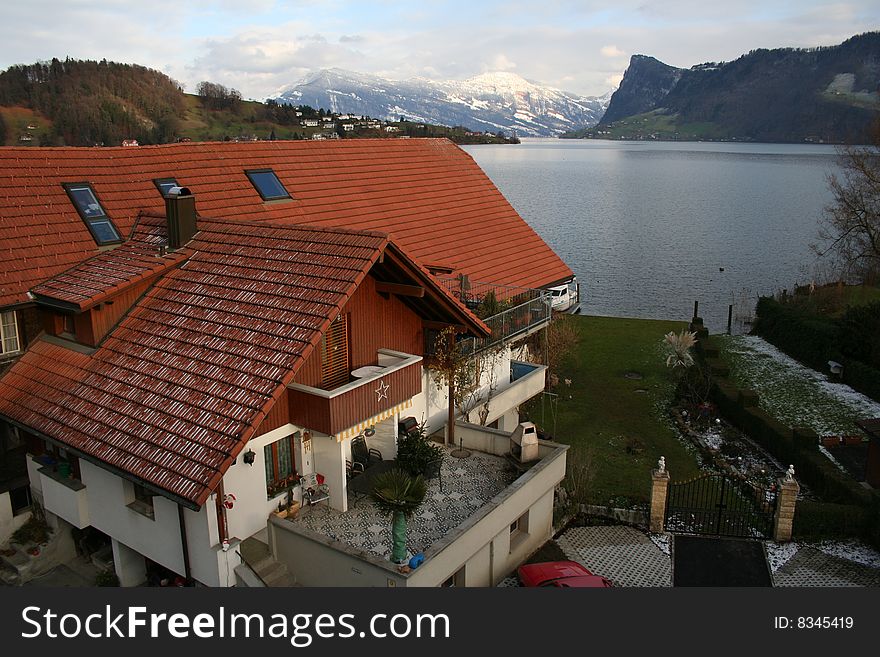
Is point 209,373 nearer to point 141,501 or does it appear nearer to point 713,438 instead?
point 141,501

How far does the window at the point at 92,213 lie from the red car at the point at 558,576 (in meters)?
13.5

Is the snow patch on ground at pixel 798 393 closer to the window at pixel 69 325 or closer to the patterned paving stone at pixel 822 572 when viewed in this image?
the patterned paving stone at pixel 822 572

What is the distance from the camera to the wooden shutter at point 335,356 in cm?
1543

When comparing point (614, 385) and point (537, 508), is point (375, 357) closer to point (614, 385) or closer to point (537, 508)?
point (537, 508)

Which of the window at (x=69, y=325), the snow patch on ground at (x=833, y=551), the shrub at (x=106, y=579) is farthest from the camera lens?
the snow patch on ground at (x=833, y=551)

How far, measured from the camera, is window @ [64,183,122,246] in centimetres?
1922

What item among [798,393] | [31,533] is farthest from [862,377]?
[31,533]

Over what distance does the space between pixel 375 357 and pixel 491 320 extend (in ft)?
17.4

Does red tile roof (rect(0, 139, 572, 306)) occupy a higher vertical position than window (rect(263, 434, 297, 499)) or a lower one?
higher

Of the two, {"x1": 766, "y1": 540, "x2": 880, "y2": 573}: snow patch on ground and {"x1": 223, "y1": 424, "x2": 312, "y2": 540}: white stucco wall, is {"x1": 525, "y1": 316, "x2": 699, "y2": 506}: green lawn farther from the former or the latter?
{"x1": 223, "y1": 424, "x2": 312, "y2": 540}: white stucco wall

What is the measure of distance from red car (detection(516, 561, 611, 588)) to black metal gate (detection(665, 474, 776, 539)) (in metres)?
4.86

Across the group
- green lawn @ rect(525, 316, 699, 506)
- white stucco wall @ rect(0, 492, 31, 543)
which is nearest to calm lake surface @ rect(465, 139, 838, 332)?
green lawn @ rect(525, 316, 699, 506)

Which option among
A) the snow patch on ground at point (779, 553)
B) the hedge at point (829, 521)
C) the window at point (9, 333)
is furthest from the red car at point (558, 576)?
the window at point (9, 333)

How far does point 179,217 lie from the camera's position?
55.2 feet
